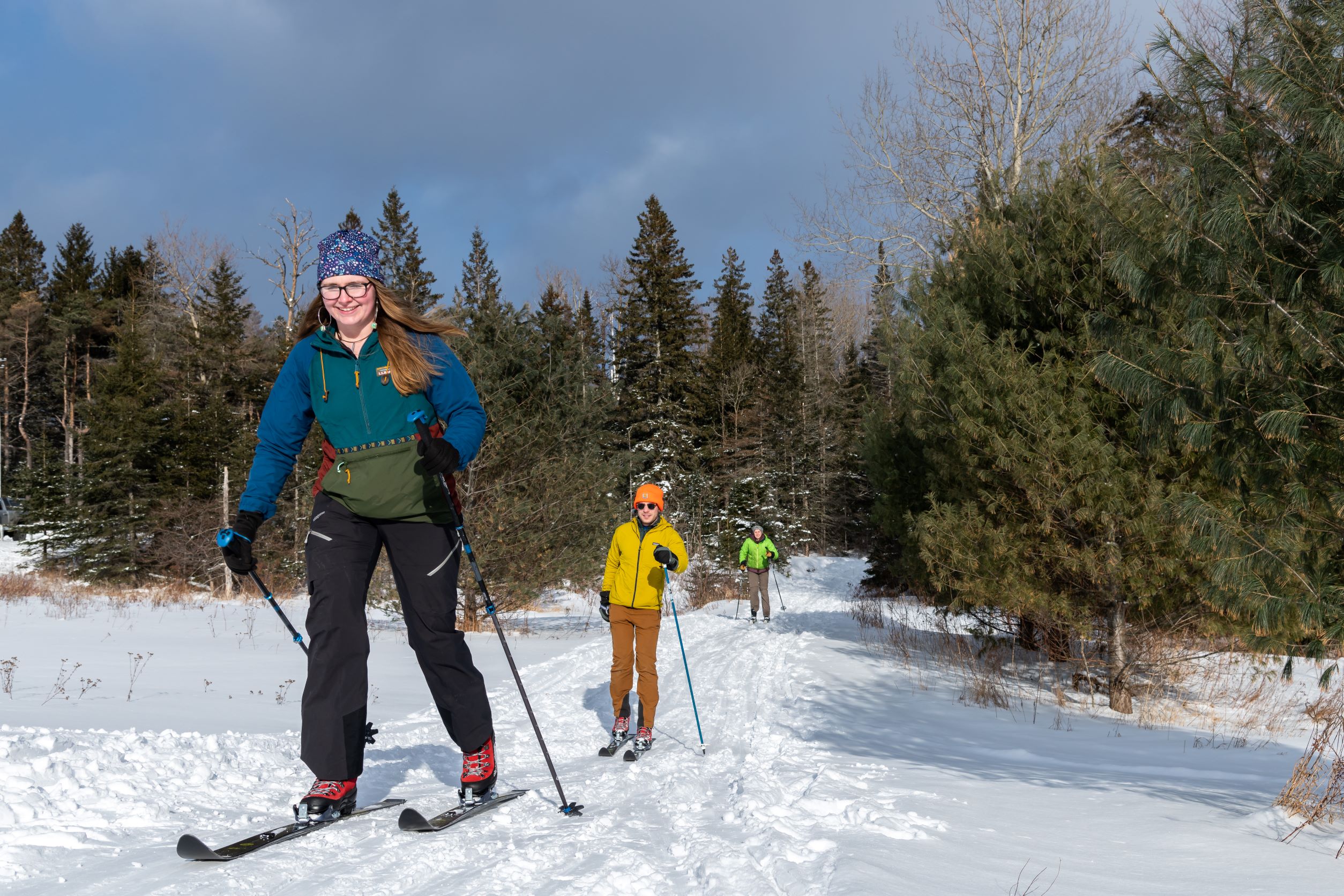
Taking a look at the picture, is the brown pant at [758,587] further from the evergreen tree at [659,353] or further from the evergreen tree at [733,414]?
the evergreen tree at [659,353]

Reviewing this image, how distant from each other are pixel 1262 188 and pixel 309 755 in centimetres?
546

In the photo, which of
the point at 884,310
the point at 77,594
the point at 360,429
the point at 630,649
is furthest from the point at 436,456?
the point at 77,594

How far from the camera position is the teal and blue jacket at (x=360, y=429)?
3.32m

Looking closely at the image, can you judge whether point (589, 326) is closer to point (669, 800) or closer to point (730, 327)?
point (730, 327)

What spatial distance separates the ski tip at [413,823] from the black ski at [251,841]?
11.9 inches

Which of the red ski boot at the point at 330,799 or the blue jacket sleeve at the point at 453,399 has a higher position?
the blue jacket sleeve at the point at 453,399

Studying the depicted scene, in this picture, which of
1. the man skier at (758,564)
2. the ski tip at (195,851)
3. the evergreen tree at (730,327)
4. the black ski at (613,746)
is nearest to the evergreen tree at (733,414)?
the evergreen tree at (730,327)

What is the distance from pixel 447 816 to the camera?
3301 millimetres

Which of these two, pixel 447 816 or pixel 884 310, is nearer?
pixel 447 816

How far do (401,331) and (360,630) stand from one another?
126 centimetres

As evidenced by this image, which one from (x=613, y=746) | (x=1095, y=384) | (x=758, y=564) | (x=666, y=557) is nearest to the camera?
(x=613, y=746)

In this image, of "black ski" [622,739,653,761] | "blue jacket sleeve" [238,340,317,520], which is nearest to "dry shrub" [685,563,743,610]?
"black ski" [622,739,653,761]

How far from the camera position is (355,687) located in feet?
10.7

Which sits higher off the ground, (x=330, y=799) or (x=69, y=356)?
(x=69, y=356)
